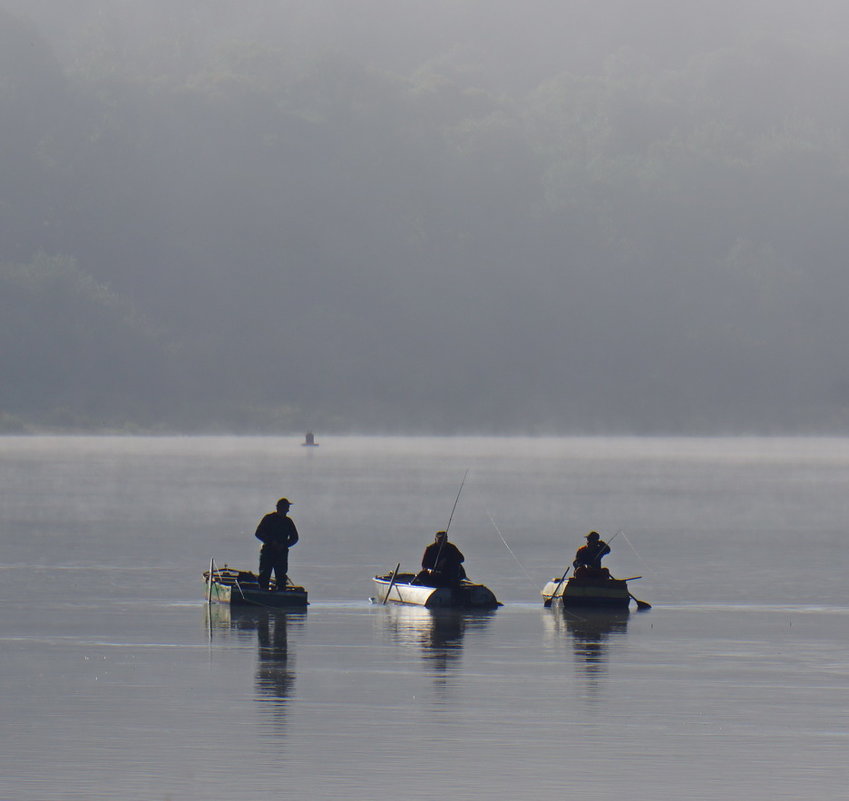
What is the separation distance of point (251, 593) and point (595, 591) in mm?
6554

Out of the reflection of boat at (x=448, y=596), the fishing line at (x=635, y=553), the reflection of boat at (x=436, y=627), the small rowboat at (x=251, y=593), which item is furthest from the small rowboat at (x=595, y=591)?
the fishing line at (x=635, y=553)

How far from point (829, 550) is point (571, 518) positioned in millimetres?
22200

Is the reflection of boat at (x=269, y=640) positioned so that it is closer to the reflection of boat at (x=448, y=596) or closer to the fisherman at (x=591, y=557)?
the reflection of boat at (x=448, y=596)

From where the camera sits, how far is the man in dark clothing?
3697cm

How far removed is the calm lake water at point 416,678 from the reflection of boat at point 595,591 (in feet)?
2.48

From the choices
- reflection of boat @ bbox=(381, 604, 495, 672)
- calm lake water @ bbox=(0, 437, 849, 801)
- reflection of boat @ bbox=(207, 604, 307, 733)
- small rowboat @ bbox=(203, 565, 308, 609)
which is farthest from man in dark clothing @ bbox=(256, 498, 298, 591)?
reflection of boat @ bbox=(381, 604, 495, 672)

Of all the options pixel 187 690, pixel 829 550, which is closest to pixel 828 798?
pixel 187 690

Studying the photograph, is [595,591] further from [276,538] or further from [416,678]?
[416,678]

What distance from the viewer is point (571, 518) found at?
84562mm

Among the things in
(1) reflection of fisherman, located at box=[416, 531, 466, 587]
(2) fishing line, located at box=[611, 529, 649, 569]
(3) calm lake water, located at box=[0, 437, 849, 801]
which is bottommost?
(3) calm lake water, located at box=[0, 437, 849, 801]

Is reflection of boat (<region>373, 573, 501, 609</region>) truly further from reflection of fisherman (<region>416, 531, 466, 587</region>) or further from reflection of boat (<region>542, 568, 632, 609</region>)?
reflection of boat (<region>542, 568, 632, 609</region>)

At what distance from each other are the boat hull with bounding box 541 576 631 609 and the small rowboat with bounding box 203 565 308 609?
502cm

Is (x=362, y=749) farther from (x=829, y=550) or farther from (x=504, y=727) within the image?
(x=829, y=550)

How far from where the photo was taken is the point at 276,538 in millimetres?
37094
